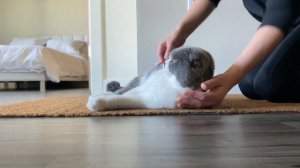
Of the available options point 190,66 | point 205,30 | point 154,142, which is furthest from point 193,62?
point 205,30

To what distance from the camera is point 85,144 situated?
72cm

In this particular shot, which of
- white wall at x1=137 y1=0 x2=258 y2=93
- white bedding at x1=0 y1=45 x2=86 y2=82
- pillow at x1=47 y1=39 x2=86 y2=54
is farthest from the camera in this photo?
pillow at x1=47 y1=39 x2=86 y2=54

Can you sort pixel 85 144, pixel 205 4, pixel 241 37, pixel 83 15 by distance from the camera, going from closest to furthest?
pixel 85 144 < pixel 205 4 < pixel 241 37 < pixel 83 15

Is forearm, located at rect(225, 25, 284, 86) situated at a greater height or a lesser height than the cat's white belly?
greater

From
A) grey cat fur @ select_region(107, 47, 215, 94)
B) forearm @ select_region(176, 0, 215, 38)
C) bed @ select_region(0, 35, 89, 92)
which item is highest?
forearm @ select_region(176, 0, 215, 38)

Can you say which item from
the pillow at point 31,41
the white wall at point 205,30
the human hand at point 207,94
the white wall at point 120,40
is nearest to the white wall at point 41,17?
the pillow at point 31,41

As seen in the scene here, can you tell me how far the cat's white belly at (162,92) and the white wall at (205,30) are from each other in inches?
40.1

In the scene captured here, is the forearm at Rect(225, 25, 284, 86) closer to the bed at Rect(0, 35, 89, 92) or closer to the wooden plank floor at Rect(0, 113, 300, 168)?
the wooden plank floor at Rect(0, 113, 300, 168)

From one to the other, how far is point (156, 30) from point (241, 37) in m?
0.41

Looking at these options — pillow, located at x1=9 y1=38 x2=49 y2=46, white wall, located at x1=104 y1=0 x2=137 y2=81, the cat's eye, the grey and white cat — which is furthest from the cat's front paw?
pillow, located at x1=9 y1=38 x2=49 y2=46

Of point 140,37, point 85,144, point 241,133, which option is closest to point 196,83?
point 241,133

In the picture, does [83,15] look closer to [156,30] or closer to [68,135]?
[156,30]

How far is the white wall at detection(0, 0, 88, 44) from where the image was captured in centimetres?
609

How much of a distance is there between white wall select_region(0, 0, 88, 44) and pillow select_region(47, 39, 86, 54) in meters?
0.53
